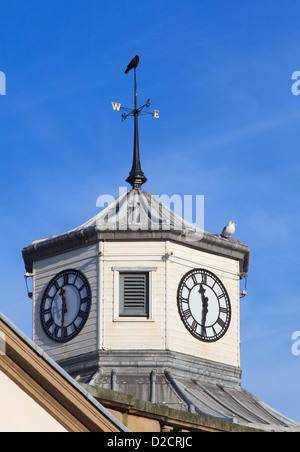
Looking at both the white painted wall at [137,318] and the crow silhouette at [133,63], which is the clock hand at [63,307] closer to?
the white painted wall at [137,318]

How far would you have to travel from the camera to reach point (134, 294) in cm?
4309

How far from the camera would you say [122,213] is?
44.8 metres

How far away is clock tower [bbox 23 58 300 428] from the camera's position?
42406 millimetres

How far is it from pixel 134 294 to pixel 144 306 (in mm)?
505

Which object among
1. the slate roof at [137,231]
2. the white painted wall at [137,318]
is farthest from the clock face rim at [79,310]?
the slate roof at [137,231]

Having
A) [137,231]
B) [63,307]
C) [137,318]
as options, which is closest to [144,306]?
[137,318]

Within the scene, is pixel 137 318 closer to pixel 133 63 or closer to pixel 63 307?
pixel 63 307

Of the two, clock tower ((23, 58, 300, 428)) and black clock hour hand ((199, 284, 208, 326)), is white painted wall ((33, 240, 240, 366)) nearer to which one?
clock tower ((23, 58, 300, 428))

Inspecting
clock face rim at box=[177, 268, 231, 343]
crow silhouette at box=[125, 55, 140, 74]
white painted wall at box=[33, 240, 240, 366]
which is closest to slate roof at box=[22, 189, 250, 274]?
white painted wall at box=[33, 240, 240, 366]

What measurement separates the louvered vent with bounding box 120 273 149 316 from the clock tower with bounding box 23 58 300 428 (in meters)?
0.03

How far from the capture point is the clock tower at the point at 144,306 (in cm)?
4241
